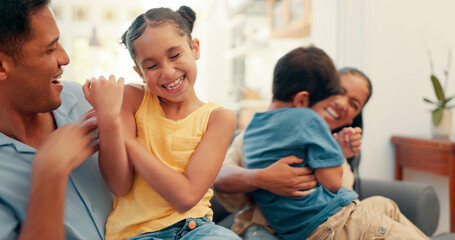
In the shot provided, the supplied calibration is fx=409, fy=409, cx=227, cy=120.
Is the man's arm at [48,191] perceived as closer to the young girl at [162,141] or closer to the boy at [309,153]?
the young girl at [162,141]

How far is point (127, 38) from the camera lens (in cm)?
98

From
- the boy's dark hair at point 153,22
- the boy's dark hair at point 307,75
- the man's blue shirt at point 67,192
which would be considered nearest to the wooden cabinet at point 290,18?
the boy's dark hair at point 307,75

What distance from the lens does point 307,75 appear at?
1366 millimetres

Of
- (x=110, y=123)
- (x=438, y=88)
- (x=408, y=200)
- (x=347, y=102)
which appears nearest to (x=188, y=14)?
(x=110, y=123)

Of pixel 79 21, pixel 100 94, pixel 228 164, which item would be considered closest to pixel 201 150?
pixel 100 94

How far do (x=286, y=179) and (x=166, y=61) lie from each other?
20.1 inches

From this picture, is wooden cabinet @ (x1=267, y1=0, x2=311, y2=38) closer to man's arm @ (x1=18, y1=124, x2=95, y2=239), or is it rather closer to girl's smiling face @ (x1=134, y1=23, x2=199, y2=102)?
girl's smiling face @ (x1=134, y1=23, x2=199, y2=102)

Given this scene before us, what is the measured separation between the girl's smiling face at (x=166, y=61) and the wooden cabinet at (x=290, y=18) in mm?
2799

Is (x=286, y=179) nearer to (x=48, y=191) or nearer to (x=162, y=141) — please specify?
(x=162, y=141)

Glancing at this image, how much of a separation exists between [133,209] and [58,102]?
0.95ft

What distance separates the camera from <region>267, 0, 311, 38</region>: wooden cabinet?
3.65 metres

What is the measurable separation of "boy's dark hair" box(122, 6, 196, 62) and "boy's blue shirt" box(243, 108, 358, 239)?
45 cm

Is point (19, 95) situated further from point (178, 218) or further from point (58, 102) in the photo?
point (178, 218)

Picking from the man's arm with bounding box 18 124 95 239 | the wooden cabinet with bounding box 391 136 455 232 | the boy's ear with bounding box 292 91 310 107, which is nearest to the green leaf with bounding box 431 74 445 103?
the wooden cabinet with bounding box 391 136 455 232
